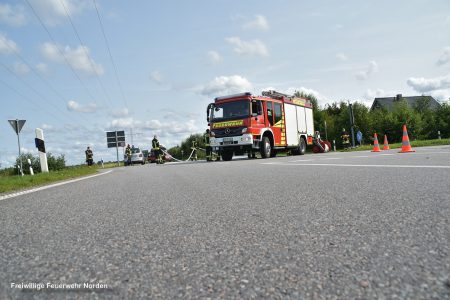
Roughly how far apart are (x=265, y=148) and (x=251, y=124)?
5.18 feet

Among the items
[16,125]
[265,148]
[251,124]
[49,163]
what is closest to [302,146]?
[265,148]

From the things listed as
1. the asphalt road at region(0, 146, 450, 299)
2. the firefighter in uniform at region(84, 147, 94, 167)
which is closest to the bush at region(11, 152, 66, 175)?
the firefighter in uniform at region(84, 147, 94, 167)

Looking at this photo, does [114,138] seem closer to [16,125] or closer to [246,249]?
[16,125]

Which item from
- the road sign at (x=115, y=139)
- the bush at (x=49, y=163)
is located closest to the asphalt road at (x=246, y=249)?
the bush at (x=49, y=163)

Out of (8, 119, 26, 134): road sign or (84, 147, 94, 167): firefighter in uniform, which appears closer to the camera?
(8, 119, 26, 134): road sign

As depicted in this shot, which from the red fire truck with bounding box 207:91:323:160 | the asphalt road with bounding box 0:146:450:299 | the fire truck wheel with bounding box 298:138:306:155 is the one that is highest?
the red fire truck with bounding box 207:91:323:160

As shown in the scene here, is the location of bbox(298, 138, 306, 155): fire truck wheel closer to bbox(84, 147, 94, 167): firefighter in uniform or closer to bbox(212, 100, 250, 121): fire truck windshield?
bbox(212, 100, 250, 121): fire truck windshield

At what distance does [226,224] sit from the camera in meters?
2.70

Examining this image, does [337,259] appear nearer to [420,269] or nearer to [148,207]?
[420,269]

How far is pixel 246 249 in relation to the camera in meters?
2.00

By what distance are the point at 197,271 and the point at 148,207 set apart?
2.21 meters

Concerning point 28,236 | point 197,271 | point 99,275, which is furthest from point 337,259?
point 28,236

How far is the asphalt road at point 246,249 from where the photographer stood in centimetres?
144

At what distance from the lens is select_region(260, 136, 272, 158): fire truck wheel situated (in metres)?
17.7
